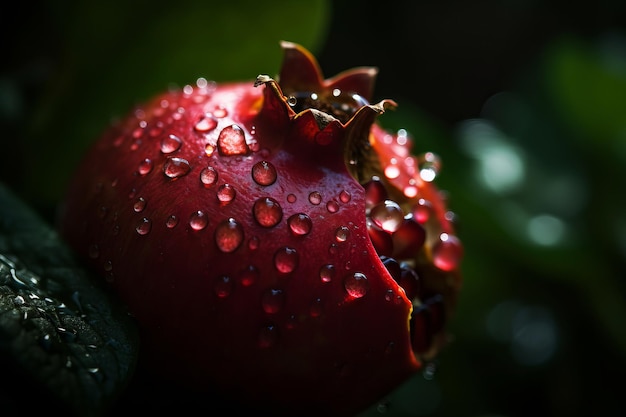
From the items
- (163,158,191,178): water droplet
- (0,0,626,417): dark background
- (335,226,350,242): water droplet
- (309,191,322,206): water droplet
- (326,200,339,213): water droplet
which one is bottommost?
(0,0,626,417): dark background

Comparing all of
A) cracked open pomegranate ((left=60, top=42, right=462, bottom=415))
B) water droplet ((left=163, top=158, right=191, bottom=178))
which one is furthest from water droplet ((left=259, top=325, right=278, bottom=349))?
water droplet ((left=163, top=158, right=191, bottom=178))

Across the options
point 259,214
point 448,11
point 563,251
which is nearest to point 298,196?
point 259,214

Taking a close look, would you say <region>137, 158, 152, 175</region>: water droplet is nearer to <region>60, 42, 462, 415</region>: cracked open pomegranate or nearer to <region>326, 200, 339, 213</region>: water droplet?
<region>60, 42, 462, 415</region>: cracked open pomegranate

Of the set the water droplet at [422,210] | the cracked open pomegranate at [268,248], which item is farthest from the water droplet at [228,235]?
the water droplet at [422,210]

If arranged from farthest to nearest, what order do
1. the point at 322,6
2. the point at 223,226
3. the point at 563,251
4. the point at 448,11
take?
the point at 448,11
the point at 563,251
the point at 322,6
the point at 223,226

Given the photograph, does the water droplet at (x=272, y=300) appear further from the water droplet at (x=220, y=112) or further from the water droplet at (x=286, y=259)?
the water droplet at (x=220, y=112)

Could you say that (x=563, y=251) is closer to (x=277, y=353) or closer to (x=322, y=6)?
(x=322, y=6)
